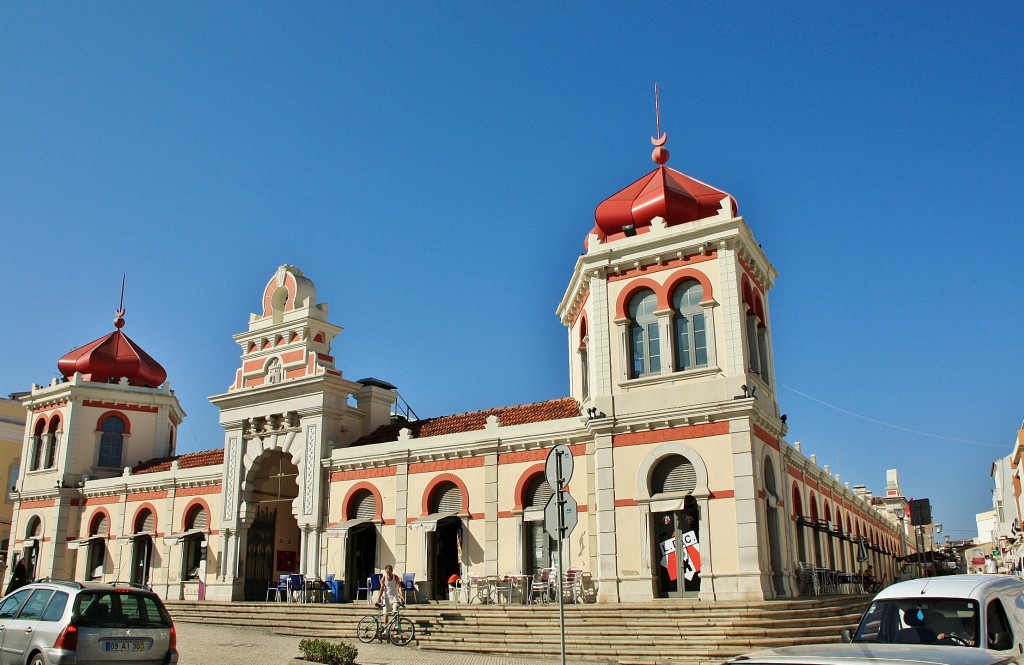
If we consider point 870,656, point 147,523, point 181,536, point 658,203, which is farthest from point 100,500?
point 870,656

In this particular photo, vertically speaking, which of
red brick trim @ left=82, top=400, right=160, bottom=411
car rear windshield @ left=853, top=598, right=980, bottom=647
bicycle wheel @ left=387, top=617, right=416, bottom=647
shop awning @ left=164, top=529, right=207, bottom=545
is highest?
red brick trim @ left=82, top=400, right=160, bottom=411

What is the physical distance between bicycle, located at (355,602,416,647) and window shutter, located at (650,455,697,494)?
21.7 feet

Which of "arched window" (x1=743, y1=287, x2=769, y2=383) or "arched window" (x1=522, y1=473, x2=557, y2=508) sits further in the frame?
"arched window" (x1=522, y1=473, x2=557, y2=508)

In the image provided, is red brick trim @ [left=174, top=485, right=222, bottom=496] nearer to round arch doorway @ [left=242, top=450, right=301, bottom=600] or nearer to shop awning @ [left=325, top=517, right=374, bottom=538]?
round arch doorway @ [left=242, top=450, right=301, bottom=600]

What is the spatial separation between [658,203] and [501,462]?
28.6ft

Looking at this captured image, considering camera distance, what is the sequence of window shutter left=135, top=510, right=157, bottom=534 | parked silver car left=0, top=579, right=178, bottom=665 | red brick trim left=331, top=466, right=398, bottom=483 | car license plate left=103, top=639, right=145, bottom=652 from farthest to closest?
window shutter left=135, top=510, right=157, bottom=534 < red brick trim left=331, top=466, right=398, bottom=483 < car license plate left=103, top=639, right=145, bottom=652 < parked silver car left=0, top=579, right=178, bottom=665

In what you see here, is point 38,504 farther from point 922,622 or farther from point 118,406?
point 922,622

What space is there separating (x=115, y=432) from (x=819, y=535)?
29285 millimetres

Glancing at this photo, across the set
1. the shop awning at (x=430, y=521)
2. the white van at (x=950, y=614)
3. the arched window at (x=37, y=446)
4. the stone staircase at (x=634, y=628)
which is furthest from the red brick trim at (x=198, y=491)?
the white van at (x=950, y=614)

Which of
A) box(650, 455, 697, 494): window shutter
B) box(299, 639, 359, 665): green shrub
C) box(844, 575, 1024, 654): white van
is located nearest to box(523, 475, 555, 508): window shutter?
box(650, 455, 697, 494): window shutter

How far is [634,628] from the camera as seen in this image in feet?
59.4

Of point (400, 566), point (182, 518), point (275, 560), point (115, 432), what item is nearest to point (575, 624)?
point (400, 566)

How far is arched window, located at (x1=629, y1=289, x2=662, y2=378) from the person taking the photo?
2270cm

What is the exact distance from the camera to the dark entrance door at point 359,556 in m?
27.7
